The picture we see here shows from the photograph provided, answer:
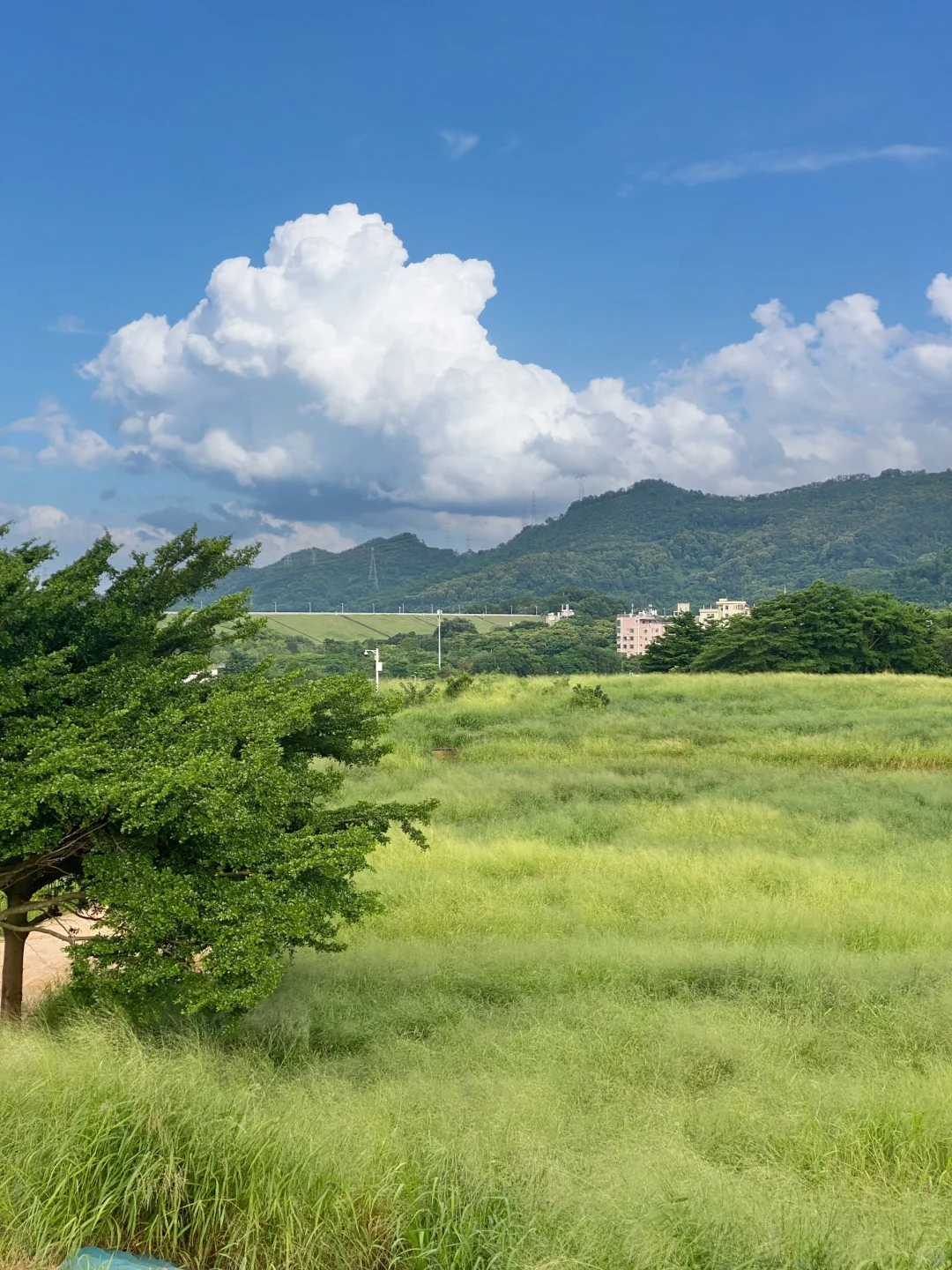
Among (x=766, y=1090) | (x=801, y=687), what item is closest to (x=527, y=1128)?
(x=766, y=1090)

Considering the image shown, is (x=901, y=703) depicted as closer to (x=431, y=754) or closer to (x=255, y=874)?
(x=431, y=754)

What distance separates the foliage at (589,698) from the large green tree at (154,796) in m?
24.2

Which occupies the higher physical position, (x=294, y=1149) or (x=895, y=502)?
(x=895, y=502)

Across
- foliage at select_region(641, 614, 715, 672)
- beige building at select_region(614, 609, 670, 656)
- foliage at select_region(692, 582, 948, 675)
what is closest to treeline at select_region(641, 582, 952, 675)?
foliage at select_region(692, 582, 948, 675)

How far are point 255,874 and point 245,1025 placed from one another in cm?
208

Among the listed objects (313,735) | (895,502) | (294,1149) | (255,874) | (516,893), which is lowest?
(516,893)

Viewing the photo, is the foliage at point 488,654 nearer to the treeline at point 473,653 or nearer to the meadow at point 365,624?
the treeline at point 473,653

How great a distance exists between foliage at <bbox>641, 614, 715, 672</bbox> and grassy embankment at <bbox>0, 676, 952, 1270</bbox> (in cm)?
4363

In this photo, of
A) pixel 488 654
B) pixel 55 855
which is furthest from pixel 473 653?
pixel 55 855

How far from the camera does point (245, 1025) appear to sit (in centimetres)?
730

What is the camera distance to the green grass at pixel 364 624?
130250 millimetres

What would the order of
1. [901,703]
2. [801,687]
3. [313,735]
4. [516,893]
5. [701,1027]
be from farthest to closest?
[801,687], [901,703], [516,893], [313,735], [701,1027]

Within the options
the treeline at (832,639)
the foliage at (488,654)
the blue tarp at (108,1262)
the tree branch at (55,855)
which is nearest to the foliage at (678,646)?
the treeline at (832,639)

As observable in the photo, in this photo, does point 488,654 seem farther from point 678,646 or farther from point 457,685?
point 457,685
